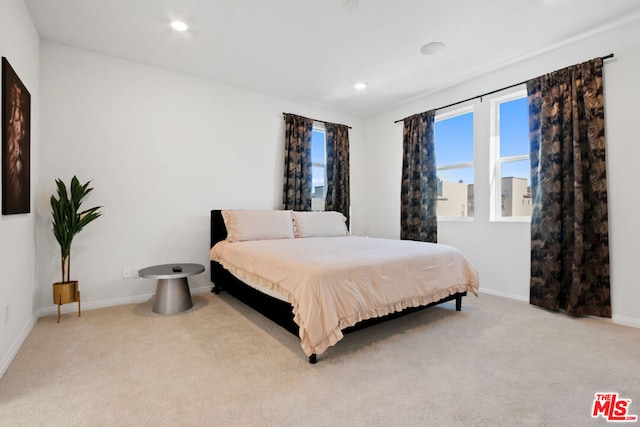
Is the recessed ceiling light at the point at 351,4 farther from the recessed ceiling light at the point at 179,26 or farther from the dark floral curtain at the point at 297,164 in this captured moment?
the dark floral curtain at the point at 297,164

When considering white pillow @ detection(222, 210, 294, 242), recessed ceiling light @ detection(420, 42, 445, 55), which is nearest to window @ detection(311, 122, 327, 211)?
white pillow @ detection(222, 210, 294, 242)

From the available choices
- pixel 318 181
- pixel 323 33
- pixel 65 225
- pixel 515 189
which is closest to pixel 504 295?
pixel 515 189

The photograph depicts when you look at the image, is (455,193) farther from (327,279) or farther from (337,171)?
(327,279)

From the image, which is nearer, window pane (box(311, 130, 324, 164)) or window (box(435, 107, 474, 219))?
window (box(435, 107, 474, 219))

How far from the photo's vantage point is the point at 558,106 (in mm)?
2934

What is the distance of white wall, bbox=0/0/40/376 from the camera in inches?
73.0

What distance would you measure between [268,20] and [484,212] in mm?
3118

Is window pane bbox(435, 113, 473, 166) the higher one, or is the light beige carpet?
window pane bbox(435, 113, 473, 166)

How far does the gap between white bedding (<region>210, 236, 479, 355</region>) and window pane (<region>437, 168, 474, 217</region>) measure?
1294 millimetres

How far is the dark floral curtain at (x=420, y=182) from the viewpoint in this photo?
4.07m

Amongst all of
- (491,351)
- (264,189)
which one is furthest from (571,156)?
(264,189)

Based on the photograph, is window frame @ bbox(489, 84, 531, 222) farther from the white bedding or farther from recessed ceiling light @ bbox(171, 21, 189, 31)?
recessed ceiling light @ bbox(171, 21, 189, 31)

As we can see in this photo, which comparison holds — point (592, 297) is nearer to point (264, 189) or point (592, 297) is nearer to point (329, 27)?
point (329, 27)

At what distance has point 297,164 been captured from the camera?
4.29 m
